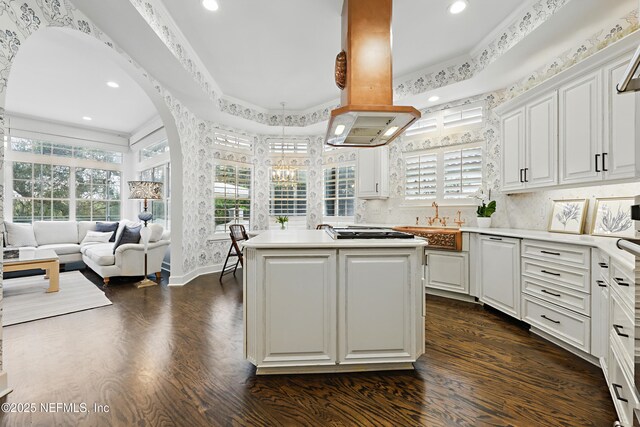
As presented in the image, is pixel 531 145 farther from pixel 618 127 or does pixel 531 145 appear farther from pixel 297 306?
pixel 297 306

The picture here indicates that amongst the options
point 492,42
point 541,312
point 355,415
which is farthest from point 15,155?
point 541,312

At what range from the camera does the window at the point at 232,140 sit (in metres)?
5.19

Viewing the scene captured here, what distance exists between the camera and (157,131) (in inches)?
228

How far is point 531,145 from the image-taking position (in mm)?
2906

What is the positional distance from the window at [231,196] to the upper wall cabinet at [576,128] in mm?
4404

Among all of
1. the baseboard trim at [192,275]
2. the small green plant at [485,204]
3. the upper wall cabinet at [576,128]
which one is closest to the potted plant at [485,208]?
the small green plant at [485,204]

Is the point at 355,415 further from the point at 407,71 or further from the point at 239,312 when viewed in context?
the point at 407,71

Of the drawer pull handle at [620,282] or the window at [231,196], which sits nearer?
the drawer pull handle at [620,282]

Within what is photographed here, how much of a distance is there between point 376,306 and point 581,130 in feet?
7.74

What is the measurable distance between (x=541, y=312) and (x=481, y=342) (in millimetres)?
627

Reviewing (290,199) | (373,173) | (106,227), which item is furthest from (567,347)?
(106,227)

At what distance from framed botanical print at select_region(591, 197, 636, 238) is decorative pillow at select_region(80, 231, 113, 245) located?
25.0ft

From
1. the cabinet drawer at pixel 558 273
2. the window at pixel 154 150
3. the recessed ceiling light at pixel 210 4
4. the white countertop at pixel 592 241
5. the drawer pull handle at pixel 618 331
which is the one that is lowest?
the drawer pull handle at pixel 618 331

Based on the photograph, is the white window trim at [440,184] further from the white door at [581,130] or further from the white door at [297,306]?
the white door at [297,306]
